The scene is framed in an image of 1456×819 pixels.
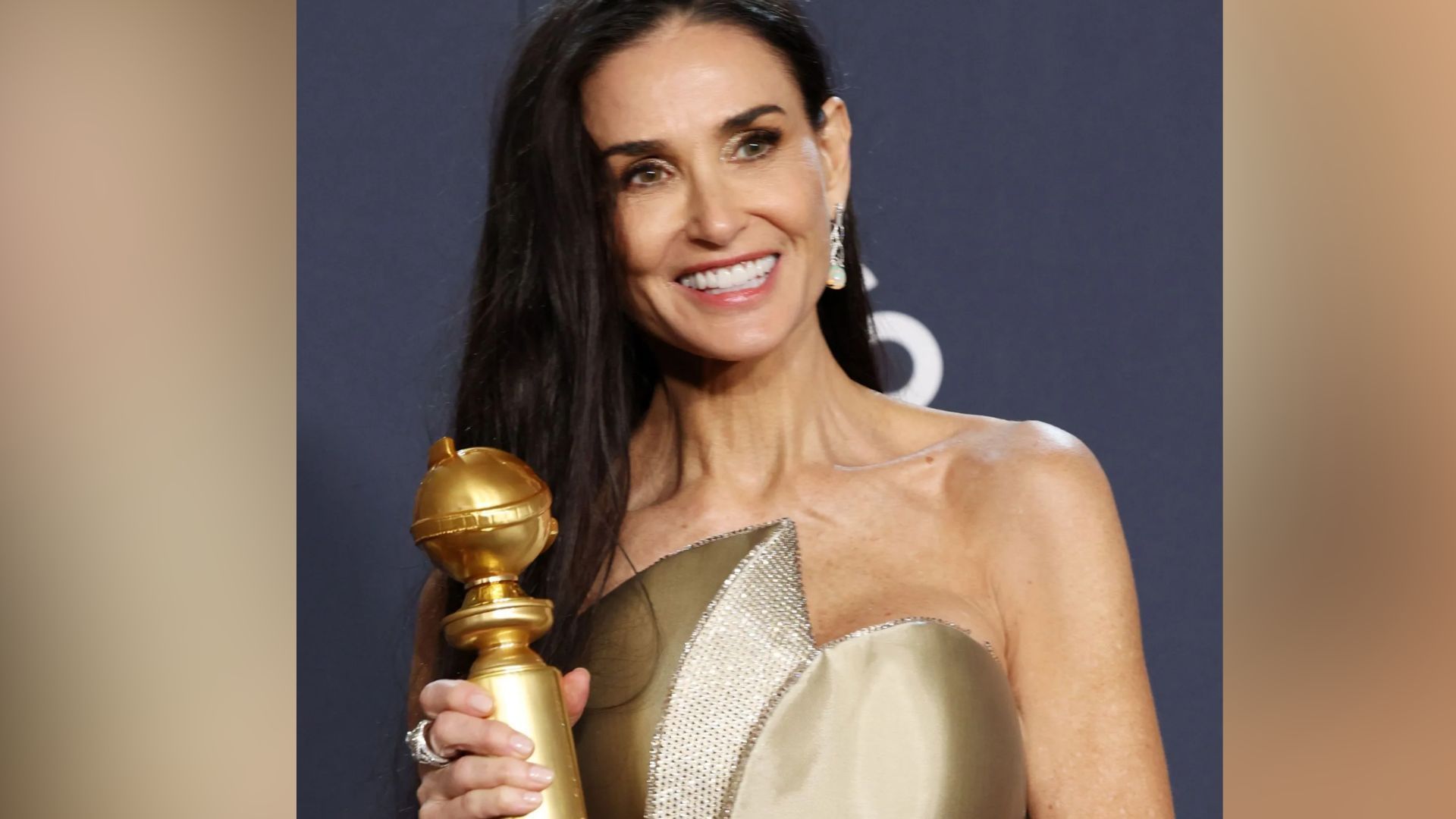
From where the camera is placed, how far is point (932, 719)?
1.76 meters

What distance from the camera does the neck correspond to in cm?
198

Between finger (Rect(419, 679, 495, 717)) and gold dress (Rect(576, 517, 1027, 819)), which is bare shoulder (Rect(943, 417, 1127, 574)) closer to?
gold dress (Rect(576, 517, 1027, 819))

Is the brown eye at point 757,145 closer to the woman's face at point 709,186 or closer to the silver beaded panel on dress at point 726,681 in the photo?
the woman's face at point 709,186

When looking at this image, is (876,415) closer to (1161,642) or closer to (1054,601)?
(1054,601)

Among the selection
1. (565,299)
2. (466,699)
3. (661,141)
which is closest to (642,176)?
(661,141)

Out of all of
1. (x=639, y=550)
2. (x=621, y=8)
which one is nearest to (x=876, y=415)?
(x=639, y=550)

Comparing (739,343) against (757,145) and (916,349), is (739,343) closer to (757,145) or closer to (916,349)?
(757,145)

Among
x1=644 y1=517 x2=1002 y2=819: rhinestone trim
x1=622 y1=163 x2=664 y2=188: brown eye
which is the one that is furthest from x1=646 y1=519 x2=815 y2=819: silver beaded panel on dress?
x1=622 y1=163 x2=664 y2=188: brown eye

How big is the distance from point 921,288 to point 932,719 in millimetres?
1012

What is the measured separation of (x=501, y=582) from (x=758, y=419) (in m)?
0.53

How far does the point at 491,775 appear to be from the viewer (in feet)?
4.87

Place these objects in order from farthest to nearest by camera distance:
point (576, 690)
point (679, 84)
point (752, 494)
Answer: point (752, 494) < point (679, 84) < point (576, 690)

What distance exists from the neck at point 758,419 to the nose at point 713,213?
7.1 inches
